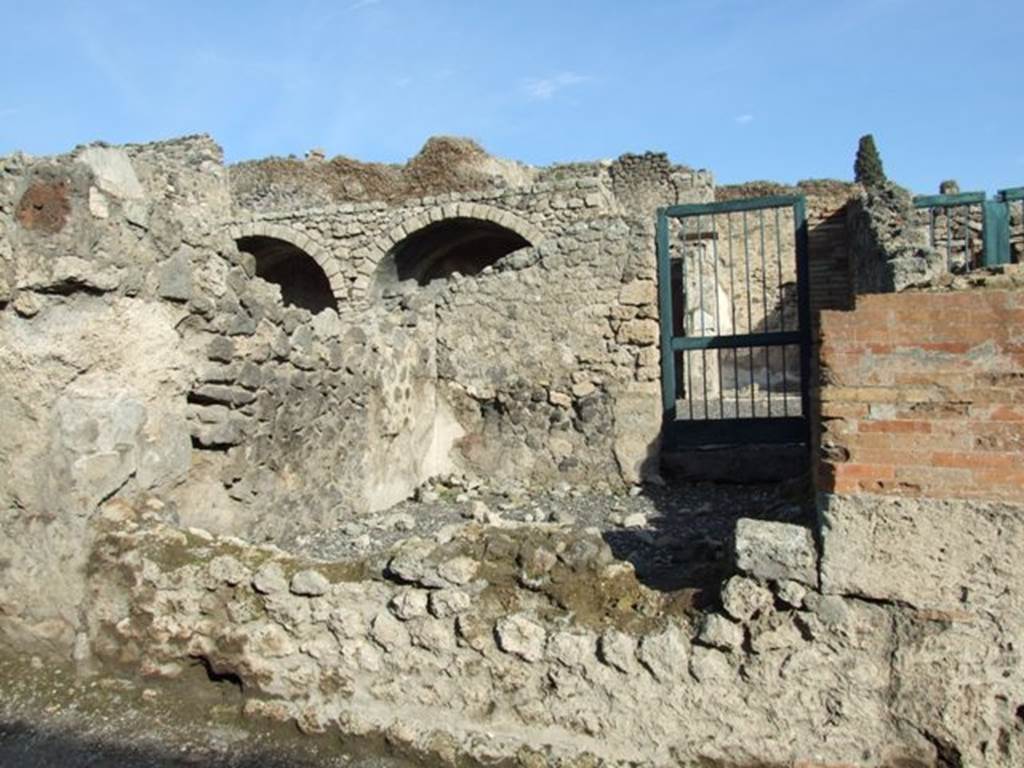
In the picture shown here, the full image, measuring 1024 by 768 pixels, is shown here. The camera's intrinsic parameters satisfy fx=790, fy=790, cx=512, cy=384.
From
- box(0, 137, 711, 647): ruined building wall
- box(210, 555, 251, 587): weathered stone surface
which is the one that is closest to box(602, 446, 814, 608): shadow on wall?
box(0, 137, 711, 647): ruined building wall

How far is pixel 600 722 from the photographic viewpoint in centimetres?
265

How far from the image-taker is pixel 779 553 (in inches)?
102

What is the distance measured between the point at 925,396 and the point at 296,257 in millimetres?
15061

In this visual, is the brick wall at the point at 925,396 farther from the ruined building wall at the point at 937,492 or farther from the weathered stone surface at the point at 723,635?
the weathered stone surface at the point at 723,635

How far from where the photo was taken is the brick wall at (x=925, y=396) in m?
2.40

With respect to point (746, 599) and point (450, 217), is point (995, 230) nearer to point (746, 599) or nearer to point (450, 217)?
point (746, 599)

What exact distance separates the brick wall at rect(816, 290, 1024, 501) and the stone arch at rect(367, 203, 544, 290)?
33.4ft

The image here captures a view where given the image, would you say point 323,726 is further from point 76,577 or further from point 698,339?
point 698,339

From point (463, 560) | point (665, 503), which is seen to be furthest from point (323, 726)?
point (665, 503)

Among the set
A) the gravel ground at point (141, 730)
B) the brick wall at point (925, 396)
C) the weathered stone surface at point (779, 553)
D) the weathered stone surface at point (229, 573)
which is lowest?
the gravel ground at point (141, 730)

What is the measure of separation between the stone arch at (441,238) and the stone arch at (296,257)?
0.91 m

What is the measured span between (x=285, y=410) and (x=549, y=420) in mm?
2357

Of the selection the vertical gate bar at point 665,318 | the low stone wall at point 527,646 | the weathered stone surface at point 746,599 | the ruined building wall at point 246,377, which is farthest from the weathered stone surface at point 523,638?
the vertical gate bar at point 665,318

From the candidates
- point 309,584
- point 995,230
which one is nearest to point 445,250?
point 995,230
